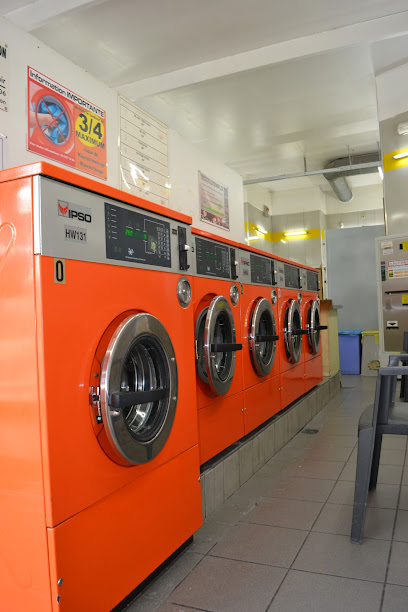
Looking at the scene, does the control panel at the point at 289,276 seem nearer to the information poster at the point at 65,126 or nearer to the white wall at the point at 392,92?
the information poster at the point at 65,126

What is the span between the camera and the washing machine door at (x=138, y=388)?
1.53 meters

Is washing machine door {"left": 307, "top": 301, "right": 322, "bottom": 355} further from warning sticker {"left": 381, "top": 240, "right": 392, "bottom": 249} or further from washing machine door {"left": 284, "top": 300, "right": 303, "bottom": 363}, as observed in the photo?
warning sticker {"left": 381, "top": 240, "right": 392, "bottom": 249}

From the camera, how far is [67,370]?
143 cm

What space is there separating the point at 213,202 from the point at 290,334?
1.97 metres

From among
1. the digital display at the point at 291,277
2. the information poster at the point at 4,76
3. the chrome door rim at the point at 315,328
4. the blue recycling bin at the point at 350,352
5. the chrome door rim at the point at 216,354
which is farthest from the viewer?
the blue recycling bin at the point at 350,352

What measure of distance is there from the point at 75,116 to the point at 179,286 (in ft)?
6.57

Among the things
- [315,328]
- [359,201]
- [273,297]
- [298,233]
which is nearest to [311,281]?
[315,328]

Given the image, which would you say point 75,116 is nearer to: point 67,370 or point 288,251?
point 67,370

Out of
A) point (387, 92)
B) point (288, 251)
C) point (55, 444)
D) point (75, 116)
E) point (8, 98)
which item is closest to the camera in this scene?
point (55, 444)

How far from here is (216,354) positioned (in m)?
2.70

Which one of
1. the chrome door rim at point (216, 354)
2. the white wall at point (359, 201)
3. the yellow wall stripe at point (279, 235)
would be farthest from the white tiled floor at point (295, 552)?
the white wall at point (359, 201)

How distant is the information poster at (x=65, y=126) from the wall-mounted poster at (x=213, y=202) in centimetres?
153

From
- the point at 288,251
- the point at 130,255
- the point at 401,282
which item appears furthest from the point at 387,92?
the point at 288,251

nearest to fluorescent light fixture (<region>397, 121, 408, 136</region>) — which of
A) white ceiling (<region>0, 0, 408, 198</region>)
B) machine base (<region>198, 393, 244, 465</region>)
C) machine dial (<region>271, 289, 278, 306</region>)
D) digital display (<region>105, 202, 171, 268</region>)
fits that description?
white ceiling (<region>0, 0, 408, 198</region>)
